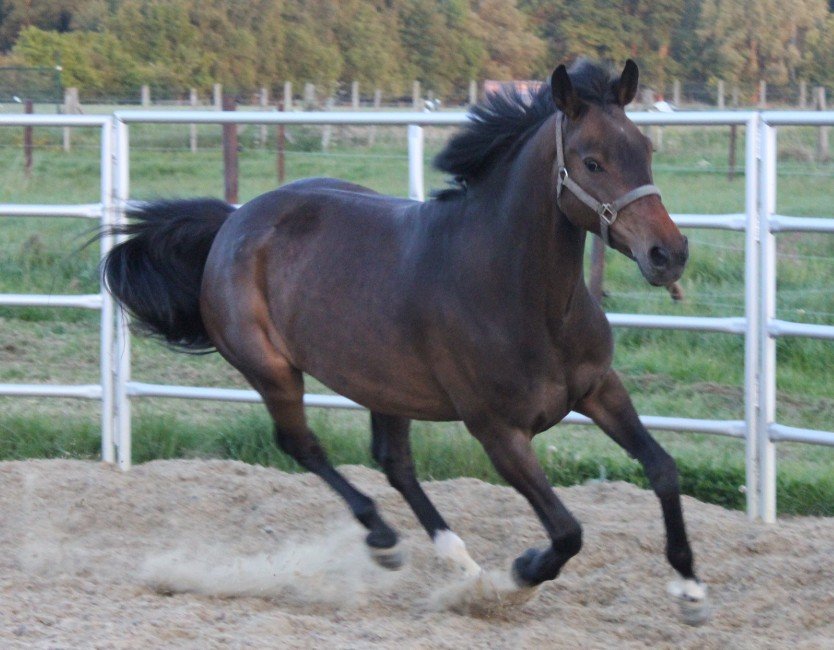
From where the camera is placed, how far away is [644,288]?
7.75m

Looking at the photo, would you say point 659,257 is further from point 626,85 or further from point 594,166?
point 626,85

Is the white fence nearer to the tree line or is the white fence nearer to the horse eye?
the horse eye

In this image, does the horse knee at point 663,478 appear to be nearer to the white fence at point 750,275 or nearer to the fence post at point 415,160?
the white fence at point 750,275

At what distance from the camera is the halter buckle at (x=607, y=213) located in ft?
9.21

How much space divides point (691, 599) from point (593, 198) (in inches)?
47.9

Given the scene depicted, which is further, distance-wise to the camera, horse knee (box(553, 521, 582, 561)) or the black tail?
the black tail

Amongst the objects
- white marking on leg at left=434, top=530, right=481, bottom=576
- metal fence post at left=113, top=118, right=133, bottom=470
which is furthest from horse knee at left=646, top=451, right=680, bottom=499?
metal fence post at left=113, top=118, right=133, bottom=470

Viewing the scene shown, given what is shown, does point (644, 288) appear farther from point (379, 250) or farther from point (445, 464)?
point (379, 250)

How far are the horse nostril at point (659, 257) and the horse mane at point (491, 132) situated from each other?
70 centimetres

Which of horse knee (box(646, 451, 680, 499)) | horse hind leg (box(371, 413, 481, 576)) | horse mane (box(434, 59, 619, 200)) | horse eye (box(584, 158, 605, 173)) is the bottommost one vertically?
horse hind leg (box(371, 413, 481, 576))

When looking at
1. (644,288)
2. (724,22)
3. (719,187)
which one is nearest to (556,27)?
(724,22)

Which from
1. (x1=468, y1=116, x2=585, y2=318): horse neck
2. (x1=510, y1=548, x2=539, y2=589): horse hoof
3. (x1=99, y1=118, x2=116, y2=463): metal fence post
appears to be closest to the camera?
(x1=468, y1=116, x2=585, y2=318): horse neck

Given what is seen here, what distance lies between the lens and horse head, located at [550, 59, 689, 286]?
8.91 feet

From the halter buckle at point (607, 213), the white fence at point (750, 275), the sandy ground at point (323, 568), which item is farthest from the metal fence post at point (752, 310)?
the halter buckle at point (607, 213)
